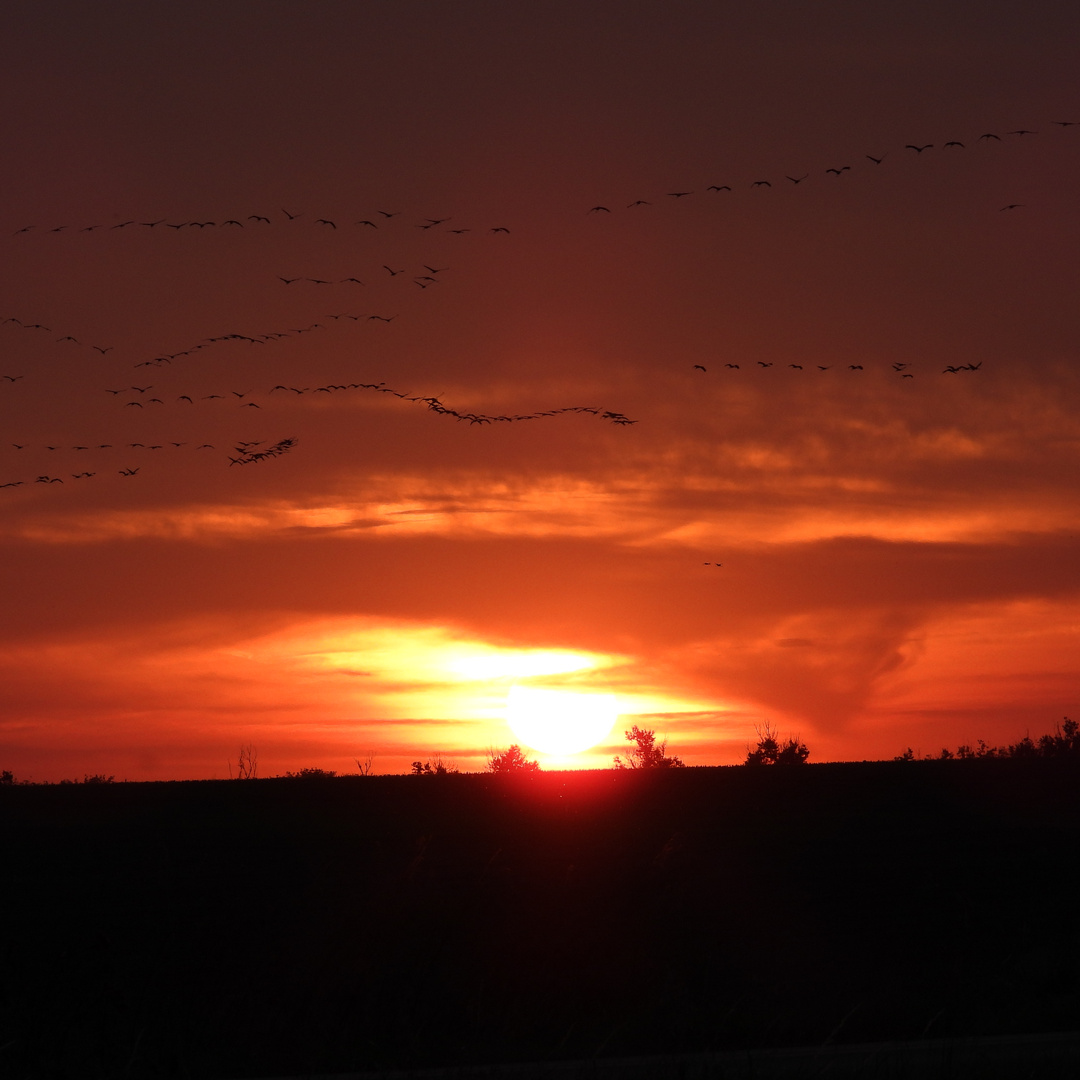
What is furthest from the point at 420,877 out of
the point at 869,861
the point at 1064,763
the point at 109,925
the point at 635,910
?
the point at 1064,763

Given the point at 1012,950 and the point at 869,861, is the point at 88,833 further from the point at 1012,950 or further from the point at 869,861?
the point at 1012,950

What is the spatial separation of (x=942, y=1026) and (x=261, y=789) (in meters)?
19.1

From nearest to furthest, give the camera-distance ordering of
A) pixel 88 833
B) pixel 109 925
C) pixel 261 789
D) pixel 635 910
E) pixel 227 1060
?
pixel 227 1060 < pixel 109 925 < pixel 635 910 < pixel 88 833 < pixel 261 789

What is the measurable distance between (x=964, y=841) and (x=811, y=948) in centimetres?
752

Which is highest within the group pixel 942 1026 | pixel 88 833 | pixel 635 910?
pixel 88 833

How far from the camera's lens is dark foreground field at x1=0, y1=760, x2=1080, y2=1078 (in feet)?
77.2

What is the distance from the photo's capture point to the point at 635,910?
1141 inches

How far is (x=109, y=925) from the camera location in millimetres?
27219

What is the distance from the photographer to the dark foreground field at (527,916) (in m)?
23.5

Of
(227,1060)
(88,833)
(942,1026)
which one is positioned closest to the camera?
(227,1060)

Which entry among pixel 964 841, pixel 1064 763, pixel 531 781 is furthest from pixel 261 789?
pixel 1064 763

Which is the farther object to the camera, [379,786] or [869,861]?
[379,786]

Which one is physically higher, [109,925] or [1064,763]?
[1064,763]

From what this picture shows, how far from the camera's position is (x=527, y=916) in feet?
93.2
